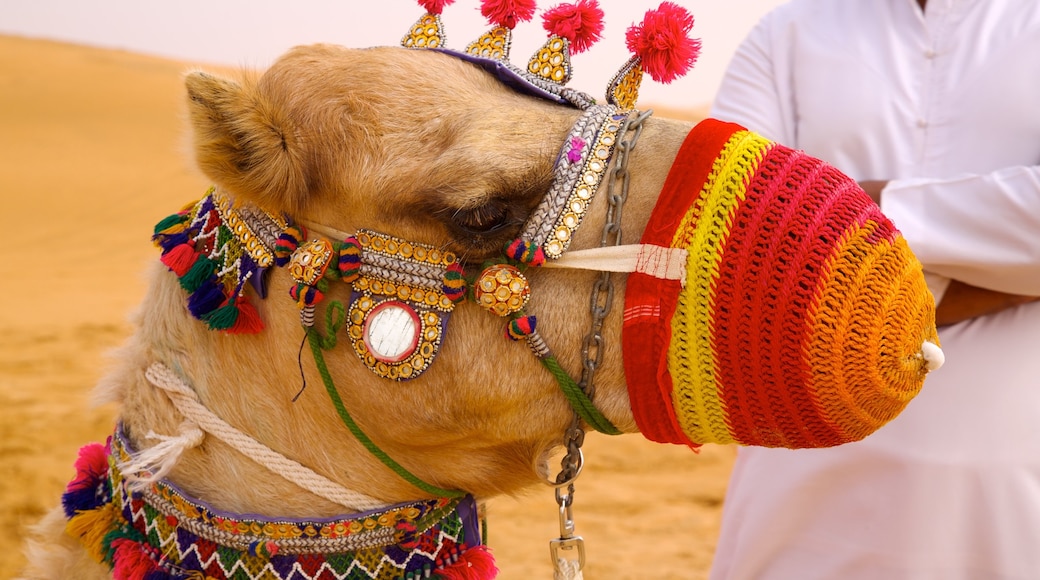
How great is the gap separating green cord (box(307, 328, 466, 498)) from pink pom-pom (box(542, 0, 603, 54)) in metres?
0.93

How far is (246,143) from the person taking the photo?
1.82 metres

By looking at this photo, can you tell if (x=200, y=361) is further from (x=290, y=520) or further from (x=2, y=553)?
(x=2, y=553)

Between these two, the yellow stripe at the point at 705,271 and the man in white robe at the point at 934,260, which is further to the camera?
the man in white robe at the point at 934,260

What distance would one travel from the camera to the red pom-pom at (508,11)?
2248mm

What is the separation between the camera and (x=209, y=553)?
1.93 metres

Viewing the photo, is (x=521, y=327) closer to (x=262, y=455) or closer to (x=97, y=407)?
(x=262, y=455)

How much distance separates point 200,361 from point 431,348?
0.55m

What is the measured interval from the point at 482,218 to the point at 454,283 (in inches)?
5.4

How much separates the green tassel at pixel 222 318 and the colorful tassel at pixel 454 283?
0.44 metres

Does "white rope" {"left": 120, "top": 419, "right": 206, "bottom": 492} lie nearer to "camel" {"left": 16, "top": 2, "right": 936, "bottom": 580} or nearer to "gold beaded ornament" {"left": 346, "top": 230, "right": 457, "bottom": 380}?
"camel" {"left": 16, "top": 2, "right": 936, "bottom": 580}

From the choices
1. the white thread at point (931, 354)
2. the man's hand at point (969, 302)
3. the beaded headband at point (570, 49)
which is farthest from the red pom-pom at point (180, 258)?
the man's hand at point (969, 302)

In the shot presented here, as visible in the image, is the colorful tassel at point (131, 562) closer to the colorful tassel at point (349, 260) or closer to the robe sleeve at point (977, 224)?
the colorful tassel at point (349, 260)

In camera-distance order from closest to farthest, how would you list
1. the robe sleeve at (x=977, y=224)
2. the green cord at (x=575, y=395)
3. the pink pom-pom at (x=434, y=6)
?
the green cord at (x=575, y=395) → the pink pom-pom at (x=434, y=6) → the robe sleeve at (x=977, y=224)

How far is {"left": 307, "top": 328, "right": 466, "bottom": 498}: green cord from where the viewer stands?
188cm
